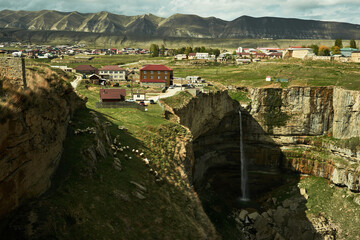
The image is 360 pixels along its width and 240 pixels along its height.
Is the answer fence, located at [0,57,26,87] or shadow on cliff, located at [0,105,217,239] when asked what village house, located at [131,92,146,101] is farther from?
fence, located at [0,57,26,87]

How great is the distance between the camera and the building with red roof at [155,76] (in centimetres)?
8325

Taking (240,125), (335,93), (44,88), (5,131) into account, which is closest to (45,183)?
(5,131)

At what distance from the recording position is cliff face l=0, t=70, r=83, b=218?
52.5 feet

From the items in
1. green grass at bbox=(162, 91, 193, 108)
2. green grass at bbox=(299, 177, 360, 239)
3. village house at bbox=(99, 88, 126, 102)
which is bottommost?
green grass at bbox=(299, 177, 360, 239)

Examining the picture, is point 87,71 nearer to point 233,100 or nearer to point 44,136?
point 233,100

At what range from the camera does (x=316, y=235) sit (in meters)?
48.1

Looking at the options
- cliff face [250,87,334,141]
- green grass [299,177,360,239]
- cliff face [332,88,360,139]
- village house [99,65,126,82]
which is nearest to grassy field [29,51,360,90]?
cliff face [332,88,360,139]

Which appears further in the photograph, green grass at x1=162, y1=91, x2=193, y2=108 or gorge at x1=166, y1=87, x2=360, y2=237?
gorge at x1=166, y1=87, x2=360, y2=237

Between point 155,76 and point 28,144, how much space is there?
67.7 m

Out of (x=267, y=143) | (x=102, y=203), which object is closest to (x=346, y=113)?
(x=267, y=143)

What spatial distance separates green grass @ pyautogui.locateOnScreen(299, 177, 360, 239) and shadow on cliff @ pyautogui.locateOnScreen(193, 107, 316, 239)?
7.85 ft

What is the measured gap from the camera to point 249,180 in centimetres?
7394

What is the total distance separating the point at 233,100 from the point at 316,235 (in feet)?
128

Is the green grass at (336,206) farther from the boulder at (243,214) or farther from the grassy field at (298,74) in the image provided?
the grassy field at (298,74)
